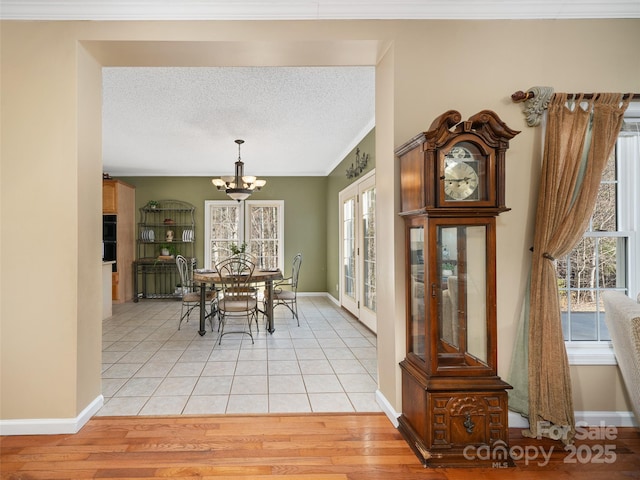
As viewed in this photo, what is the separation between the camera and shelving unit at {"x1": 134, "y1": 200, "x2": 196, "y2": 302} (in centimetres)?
770

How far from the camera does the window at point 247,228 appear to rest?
25.8ft

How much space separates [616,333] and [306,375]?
2.30 meters

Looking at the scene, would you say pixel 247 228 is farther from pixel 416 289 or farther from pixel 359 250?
pixel 416 289

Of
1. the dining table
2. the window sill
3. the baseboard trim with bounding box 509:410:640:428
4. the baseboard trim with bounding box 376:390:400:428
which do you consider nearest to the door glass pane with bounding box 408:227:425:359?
the baseboard trim with bounding box 376:390:400:428

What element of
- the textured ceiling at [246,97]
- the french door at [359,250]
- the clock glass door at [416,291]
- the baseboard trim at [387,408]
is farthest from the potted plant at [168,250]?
the clock glass door at [416,291]

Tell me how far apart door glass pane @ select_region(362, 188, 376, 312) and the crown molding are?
107 inches

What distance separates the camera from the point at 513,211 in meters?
2.31

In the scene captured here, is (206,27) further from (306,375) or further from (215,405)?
(306,375)

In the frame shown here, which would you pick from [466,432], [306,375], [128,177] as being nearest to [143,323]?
[306,375]

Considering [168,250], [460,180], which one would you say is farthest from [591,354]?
[168,250]

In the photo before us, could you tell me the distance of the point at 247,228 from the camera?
7887mm

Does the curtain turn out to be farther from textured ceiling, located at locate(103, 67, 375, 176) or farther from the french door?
the french door

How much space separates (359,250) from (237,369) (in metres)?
2.82

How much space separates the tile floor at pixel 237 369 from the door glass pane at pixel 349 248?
96cm
